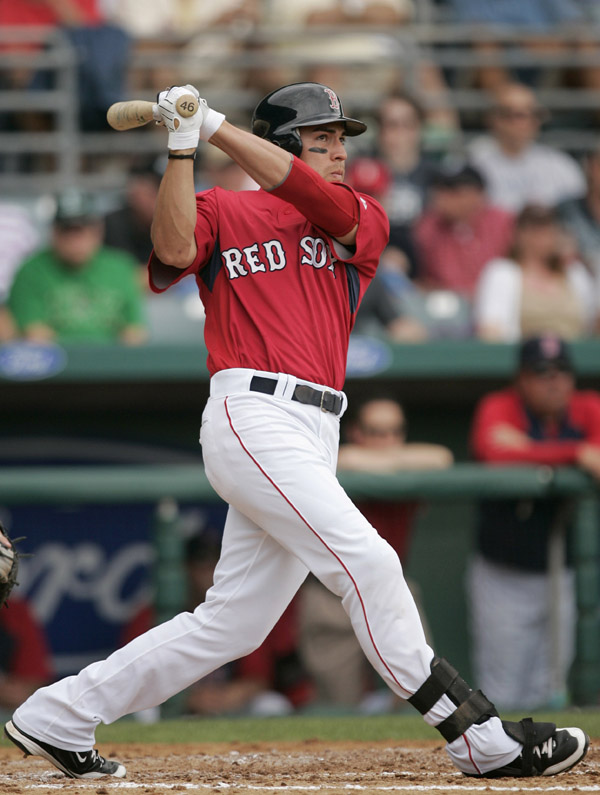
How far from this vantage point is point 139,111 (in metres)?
2.96

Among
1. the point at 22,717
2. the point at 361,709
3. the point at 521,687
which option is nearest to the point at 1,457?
the point at 361,709

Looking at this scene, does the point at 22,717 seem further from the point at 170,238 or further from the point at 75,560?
the point at 75,560

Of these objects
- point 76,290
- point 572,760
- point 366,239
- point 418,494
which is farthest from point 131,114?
point 76,290

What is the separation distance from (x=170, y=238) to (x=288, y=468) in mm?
→ 598

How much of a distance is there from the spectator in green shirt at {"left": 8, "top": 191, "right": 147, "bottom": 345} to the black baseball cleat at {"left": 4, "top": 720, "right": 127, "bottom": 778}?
9.72 ft

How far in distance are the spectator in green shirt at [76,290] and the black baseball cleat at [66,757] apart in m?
2.96

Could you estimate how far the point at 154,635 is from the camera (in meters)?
3.12

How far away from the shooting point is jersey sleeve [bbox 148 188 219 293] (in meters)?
3.03

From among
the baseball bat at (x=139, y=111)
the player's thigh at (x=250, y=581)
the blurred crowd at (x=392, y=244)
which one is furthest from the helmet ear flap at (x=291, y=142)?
the blurred crowd at (x=392, y=244)

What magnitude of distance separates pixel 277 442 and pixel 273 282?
0.41 m

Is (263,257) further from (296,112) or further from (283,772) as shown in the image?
(283,772)

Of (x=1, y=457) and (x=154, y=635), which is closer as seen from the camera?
(x=154, y=635)

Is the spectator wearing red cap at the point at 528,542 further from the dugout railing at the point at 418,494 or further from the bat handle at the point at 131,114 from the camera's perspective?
the bat handle at the point at 131,114

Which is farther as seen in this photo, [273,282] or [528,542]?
[528,542]
